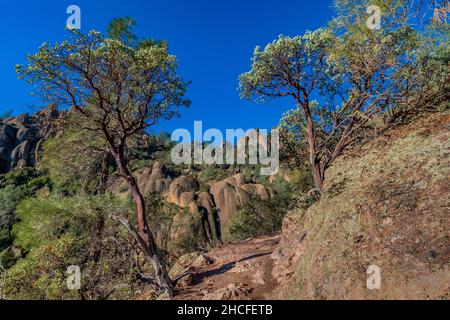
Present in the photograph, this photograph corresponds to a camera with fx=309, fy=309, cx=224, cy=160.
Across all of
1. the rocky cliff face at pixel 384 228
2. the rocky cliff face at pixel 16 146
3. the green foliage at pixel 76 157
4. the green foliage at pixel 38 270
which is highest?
the rocky cliff face at pixel 16 146

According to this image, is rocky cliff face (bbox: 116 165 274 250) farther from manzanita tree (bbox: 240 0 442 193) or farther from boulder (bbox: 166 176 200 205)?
manzanita tree (bbox: 240 0 442 193)

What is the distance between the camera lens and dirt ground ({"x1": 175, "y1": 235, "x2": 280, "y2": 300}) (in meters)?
8.79

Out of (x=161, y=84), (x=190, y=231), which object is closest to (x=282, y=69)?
(x=161, y=84)

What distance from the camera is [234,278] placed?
33.3ft

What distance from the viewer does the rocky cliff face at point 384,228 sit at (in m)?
5.91

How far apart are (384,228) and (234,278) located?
5097mm

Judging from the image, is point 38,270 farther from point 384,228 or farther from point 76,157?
point 384,228

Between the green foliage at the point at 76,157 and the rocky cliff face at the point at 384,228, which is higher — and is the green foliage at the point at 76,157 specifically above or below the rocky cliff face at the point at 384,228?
above

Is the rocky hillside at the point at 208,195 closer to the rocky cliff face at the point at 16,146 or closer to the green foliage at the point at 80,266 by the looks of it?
the rocky cliff face at the point at 16,146

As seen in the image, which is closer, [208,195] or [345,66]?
[345,66]

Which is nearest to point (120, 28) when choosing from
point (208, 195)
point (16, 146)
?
point (208, 195)

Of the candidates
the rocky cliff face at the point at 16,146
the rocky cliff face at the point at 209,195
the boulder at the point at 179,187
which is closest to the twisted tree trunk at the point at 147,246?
the rocky cliff face at the point at 209,195

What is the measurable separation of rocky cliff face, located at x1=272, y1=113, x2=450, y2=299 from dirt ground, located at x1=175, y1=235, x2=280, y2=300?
1.68ft

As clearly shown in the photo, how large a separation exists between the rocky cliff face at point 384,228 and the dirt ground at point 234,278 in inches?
20.1
